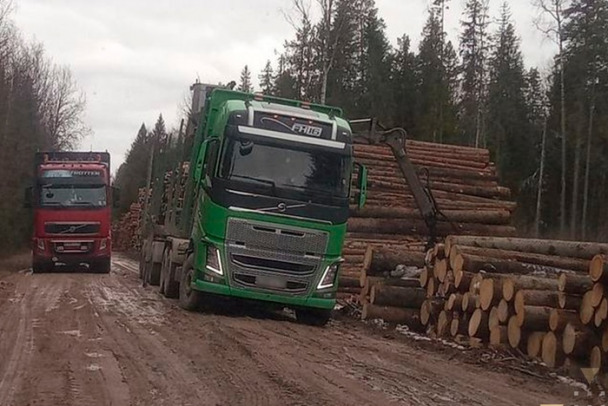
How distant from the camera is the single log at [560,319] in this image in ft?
34.0

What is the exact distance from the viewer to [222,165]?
1367cm

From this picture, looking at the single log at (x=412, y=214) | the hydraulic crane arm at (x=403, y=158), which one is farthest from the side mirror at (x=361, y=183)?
the single log at (x=412, y=214)

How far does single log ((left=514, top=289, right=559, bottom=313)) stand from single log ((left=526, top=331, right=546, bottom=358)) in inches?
14.9

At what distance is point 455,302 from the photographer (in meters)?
13.0

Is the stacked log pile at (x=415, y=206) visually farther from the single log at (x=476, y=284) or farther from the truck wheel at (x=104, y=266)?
the truck wheel at (x=104, y=266)

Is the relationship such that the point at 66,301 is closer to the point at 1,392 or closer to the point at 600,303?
the point at 1,392

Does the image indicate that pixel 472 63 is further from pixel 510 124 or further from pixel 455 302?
pixel 455 302

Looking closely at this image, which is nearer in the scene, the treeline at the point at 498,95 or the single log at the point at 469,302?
the single log at the point at 469,302

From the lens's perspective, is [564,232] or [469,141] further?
[469,141]

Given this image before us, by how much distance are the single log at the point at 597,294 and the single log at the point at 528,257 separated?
9.19ft

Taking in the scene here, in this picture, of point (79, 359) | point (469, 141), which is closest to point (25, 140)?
point (469, 141)

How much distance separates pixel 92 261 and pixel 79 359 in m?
18.7

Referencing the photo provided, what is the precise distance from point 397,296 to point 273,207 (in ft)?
10.1

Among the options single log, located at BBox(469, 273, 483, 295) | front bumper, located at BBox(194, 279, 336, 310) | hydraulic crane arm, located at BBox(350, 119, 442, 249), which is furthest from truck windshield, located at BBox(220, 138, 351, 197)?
hydraulic crane arm, located at BBox(350, 119, 442, 249)
